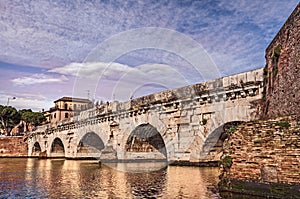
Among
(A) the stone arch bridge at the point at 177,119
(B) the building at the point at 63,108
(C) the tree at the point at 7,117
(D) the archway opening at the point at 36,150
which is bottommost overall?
(D) the archway opening at the point at 36,150

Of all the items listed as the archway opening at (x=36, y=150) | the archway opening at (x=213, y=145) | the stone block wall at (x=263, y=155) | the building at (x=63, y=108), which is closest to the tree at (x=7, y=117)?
the building at (x=63, y=108)

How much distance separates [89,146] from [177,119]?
15651 millimetres

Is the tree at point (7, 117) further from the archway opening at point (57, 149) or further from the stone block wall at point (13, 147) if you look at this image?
the archway opening at point (57, 149)

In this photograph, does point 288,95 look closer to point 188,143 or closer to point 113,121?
point 188,143

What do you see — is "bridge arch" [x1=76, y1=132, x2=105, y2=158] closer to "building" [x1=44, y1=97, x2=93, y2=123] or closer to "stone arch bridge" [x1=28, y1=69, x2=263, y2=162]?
"stone arch bridge" [x1=28, y1=69, x2=263, y2=162]

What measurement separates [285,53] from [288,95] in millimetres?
1546

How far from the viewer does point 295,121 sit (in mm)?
6922

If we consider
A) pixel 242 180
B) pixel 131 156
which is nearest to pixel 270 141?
pixel 242 180

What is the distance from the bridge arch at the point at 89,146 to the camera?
27625mm

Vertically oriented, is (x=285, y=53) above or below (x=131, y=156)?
above

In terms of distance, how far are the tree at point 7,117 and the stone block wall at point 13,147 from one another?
16169 millimetres

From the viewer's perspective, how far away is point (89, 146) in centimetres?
2947

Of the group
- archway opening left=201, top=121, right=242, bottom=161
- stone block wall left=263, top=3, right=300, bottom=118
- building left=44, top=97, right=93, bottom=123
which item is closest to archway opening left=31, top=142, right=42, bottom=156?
building left=44, top=97, right=93, bottom=123

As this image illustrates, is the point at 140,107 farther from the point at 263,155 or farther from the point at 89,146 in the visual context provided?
the point at 89,146
